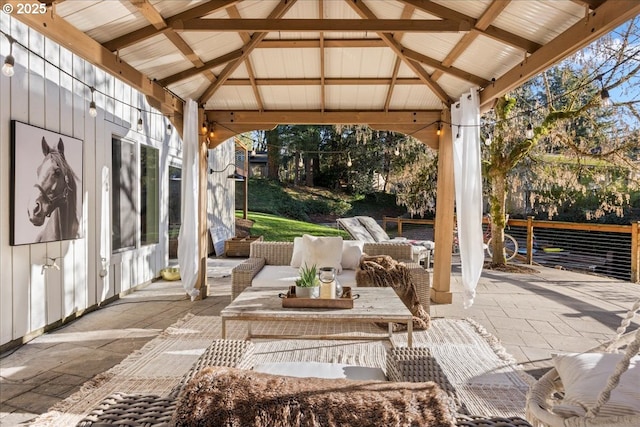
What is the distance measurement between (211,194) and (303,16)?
668cm

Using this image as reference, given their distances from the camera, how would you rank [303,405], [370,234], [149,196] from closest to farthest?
[303,405] < [149,196] < [370,234]

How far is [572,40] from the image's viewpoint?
8.78 ft

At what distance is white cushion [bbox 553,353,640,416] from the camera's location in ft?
4.55

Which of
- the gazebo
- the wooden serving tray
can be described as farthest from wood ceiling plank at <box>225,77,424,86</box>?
the wooden serving tray

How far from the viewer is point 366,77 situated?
479 cm

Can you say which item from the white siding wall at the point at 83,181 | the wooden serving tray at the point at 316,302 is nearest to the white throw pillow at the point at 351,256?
the wooden serving tray at the point at 316,302

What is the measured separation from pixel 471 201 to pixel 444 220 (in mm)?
890

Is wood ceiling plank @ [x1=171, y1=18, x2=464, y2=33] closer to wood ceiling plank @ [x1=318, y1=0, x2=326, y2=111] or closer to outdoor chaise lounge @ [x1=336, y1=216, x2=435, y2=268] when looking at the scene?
wood ceiling plank @ [x1=318, y1=0, x2=326, y2=111]

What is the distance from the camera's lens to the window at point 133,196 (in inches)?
199

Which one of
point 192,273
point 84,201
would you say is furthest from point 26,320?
point 192,273

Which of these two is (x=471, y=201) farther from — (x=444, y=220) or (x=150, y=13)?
(x=150, y=13)

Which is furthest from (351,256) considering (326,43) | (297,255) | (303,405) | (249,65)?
(303,405)

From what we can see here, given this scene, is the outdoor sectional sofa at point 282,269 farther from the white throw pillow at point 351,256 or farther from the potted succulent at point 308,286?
the potted succulent at point 308,286

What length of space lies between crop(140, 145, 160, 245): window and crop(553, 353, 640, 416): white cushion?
17.9ft
